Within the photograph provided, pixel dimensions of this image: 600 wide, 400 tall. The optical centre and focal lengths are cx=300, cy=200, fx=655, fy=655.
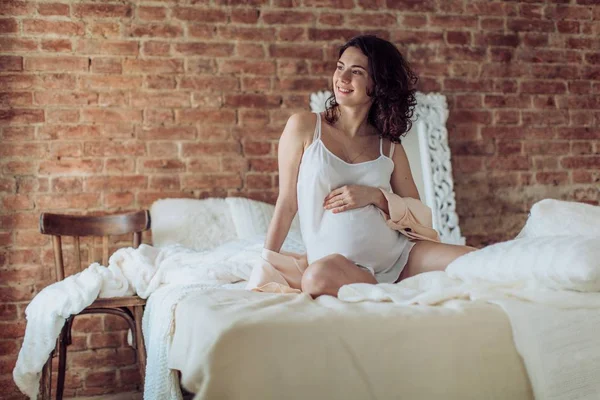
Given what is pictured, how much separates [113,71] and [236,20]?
0.72 m

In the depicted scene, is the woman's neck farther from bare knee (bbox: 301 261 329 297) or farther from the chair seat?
the chair seat

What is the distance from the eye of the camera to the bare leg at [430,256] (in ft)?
7.10

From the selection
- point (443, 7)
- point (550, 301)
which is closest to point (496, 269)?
point (550, 301)

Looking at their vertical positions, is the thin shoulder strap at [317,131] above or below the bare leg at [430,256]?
above

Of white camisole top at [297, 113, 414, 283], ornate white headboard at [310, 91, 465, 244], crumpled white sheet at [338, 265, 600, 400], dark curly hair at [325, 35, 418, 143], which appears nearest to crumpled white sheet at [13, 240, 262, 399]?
white camisole top at [297, 113, 414, 283]

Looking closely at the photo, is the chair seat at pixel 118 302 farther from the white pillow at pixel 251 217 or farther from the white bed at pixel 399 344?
the white bed at pixel 399 344

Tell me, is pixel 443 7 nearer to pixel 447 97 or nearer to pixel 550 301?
pixel 447 97

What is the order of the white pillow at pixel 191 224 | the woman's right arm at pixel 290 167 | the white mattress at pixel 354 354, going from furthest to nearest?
the white pillow at pixel 191 224 < the woman's right arm at pixel 290 167 < the white mattress at pixel 354 354

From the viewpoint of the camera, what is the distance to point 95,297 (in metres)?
2.58

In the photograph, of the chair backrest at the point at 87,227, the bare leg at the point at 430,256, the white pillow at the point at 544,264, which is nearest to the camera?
the white pillow at the point at 544,264

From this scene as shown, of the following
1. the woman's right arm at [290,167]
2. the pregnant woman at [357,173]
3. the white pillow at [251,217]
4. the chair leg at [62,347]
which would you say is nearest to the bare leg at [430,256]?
the pregnant woman at [357,173]

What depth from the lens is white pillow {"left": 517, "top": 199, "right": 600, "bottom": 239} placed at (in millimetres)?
2371

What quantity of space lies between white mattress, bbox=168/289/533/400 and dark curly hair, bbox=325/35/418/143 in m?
1.29

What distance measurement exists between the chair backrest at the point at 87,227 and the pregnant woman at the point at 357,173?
1019 millimetres
